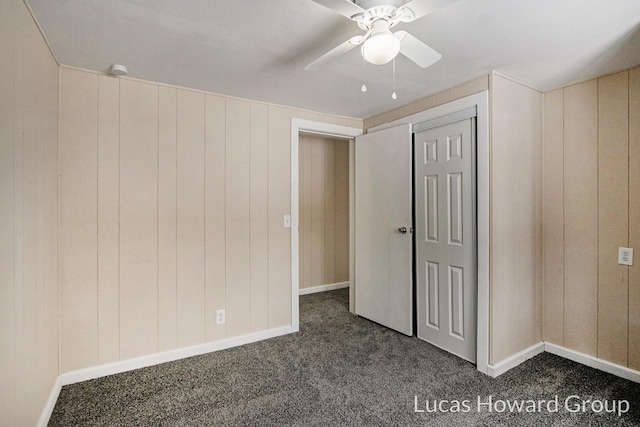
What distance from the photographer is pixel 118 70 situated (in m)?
2.17

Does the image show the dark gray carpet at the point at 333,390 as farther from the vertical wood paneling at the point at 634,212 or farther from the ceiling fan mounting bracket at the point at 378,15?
the ceiling fan mounting bracket at the point at 378,15

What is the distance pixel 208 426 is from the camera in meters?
1.77

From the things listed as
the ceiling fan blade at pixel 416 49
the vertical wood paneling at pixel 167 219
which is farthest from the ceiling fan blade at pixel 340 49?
the vertical wood paneling at pixel 167 219

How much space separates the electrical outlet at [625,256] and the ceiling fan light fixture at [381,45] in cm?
229

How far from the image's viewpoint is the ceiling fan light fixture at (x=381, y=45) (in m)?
1.27

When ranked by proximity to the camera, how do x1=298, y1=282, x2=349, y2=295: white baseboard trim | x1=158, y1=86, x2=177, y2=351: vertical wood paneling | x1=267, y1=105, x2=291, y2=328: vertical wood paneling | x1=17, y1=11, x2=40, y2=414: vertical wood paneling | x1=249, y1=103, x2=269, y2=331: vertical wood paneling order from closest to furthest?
x1=17, y1=11, x2=40, y2=414: vertical wood paneling
x1=158, y1=86, x2=177, y2=351: vertical wood paneling
x1=249, y1=103, x2=269, y2=331: vertical wood paneling
x1=267, y1=105, x2=291, y2=328: vertical wood paneling
x1=298, y1=282, x2=349, y2=295: white baseboard trim

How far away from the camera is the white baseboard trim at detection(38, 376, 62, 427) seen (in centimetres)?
174

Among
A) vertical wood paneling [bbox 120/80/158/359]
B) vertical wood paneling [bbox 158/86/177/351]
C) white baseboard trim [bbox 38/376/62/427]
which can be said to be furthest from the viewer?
vertical wood paneling [bbox 158/86/177/351]

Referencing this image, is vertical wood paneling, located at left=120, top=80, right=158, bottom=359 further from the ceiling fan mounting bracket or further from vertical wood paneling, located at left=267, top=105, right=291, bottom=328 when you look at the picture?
the ceiling fan mounting bracket

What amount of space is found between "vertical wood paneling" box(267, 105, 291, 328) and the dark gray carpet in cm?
39

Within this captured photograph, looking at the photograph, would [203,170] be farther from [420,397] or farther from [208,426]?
[420,397]

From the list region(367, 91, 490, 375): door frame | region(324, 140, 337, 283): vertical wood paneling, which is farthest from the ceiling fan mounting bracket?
region(324, 140, 337, 283): vertical wood paneling

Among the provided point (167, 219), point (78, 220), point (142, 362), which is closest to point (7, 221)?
point (78, 220)

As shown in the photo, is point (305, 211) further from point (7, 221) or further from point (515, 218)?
point (7, 221)
